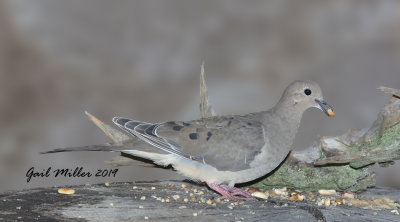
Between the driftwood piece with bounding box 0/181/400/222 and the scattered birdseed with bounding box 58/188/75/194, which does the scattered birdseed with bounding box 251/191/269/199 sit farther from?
the scattered birdseed with bounding box 58/188/75/194

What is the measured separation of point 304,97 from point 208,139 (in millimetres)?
453

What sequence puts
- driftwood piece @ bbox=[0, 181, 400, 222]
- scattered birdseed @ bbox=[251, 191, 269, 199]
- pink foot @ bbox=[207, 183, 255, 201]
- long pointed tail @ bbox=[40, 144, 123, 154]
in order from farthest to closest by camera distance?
scattered birdseed @ bbox=[251, 191, 269, 199] → pink foot @ bbox=[207, 183, 255, 201] → long pointed tail @ bbox=[40, 144, 123, 154] → driftwood piece @ bbox=[0, 181, 400, 222]

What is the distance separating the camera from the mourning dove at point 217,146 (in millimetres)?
2895

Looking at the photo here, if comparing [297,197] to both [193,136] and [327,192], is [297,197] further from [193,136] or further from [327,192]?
[193,136]

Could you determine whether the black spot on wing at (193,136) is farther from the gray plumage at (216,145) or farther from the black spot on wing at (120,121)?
the black spot on wing at (120,121)

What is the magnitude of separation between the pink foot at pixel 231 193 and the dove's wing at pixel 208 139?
0.09 m


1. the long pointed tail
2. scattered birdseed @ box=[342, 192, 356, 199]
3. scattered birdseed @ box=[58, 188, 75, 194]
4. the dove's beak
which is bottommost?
scattered birdseed @ box=[58, 188, 75, 194]

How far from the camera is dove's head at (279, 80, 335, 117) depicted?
2990 mm

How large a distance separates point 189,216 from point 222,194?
1.22ft

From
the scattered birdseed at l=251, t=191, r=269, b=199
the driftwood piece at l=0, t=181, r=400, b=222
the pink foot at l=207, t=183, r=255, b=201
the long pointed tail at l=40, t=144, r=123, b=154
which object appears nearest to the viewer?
the driftwood piece at l=0, t=181, r=400, b=222

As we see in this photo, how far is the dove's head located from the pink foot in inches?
16.8

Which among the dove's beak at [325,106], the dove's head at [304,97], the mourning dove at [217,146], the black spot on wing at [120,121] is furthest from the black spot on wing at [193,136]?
the dove's beak at [325,106]

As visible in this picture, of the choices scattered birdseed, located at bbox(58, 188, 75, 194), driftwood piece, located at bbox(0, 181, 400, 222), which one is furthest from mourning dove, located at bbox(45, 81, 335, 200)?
scattered birdseed, located at bbox(58, 188, 75, 194)

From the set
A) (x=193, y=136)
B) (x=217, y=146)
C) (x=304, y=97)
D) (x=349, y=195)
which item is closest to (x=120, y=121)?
(x=193, y=136)
